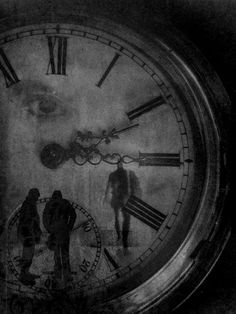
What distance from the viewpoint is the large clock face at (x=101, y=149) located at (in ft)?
3.03

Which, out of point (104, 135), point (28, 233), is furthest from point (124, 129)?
point (28, 233)

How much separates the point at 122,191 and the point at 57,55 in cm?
29

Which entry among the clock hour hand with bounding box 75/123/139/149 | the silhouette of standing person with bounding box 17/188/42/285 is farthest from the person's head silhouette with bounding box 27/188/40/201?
the clock hour hand with bounding box 75/123/139/149

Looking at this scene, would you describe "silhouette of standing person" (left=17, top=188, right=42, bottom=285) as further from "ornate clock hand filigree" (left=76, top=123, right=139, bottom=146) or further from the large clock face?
"ornate clock hand filigree" (left=76, top=123, right=139, bottom=146)

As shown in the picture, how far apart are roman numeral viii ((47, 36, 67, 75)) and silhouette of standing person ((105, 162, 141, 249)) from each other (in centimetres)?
22

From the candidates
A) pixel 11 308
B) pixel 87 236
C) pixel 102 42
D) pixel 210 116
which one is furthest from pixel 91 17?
pixel 11 308

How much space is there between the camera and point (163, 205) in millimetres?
945

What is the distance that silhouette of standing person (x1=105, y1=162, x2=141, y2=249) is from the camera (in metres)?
0.94

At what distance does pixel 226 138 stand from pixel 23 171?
0.40 m

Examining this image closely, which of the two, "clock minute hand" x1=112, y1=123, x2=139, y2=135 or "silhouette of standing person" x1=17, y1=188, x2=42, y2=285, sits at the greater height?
"clock minute hand" x1=112, y1=123, x2=139, y2=135

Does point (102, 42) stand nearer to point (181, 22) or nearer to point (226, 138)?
point (181, 22)

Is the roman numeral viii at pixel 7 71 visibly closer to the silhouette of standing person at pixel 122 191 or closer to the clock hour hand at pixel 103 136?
the clock hour hand at pixel 103 136

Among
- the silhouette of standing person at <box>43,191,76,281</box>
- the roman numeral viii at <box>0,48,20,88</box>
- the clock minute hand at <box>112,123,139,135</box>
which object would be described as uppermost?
the roman numeral viii at <box>0,48,20,88</box>

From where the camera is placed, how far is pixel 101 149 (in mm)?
939
